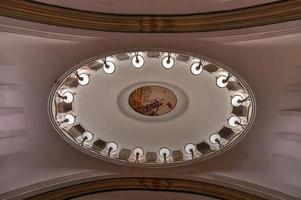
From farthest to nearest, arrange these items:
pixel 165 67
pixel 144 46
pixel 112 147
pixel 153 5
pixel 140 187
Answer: pixel 140 187 → pixel 112 147 → pixel 165 67 → pixel 144 46 → pixel 153 5

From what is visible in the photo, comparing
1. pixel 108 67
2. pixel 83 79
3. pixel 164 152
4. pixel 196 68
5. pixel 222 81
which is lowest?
pixel 164 152

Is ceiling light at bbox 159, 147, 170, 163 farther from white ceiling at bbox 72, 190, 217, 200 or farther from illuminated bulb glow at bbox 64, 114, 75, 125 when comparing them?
illuminated bulb glow at bbox 64, 114, 75, 125

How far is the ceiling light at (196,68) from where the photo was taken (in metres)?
7.40

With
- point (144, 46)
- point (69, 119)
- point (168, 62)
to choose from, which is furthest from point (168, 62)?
point (69, 119)

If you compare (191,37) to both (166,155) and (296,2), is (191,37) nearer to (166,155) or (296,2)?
(296,2)

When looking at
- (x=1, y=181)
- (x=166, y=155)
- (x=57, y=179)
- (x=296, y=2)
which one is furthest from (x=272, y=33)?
(x=1, y=181)

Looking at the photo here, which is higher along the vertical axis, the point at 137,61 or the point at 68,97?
the point at 137,61

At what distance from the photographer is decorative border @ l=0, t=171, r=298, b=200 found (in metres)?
8.16

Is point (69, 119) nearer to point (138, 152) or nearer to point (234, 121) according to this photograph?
point (138, 152)

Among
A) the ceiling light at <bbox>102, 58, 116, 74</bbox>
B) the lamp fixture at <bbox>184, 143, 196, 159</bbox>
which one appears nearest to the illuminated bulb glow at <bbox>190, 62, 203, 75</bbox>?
the ceiling light at <bbox>102, 58, 116, 74</bbox>

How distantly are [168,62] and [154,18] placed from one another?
115 centimetres

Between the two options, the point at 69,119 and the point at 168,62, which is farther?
the point at 69,119

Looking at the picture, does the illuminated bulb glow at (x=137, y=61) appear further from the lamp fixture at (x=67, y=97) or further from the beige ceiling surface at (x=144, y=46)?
the lamp fixture at (x=67, y=97)

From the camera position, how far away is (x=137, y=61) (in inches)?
292
